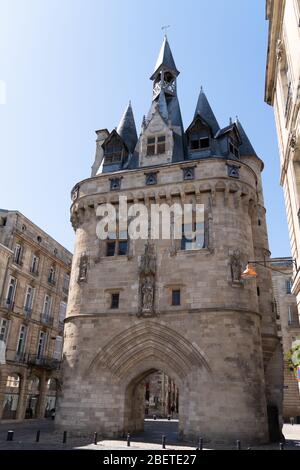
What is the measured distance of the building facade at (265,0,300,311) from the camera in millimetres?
9781

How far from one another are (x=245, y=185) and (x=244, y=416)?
34.1 ft

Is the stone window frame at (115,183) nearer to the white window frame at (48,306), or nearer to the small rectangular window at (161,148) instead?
the small rectangular window at (161,148)

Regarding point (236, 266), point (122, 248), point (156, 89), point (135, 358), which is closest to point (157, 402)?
point (135, 358)

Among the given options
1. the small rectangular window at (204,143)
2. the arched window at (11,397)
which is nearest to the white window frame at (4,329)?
the arched window at (11,397)

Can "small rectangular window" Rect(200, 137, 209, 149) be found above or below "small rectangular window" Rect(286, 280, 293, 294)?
above

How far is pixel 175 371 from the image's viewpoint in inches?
647

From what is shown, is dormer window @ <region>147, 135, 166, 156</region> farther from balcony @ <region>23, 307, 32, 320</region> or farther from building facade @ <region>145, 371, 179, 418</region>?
building facade @ <region>145, 371, 179, 418</region>

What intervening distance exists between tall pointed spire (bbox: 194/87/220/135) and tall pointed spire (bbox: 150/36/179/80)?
480 cm

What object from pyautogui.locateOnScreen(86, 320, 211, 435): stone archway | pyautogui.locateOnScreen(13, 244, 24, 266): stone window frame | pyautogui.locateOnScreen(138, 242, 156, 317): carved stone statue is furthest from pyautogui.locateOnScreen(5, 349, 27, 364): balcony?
pyautogui.locateOnScreen(138, 242, 156, 317): carved stone statue

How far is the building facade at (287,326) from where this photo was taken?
99.9ft

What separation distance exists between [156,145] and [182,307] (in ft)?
31.8

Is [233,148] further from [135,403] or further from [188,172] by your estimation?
[135,403]
